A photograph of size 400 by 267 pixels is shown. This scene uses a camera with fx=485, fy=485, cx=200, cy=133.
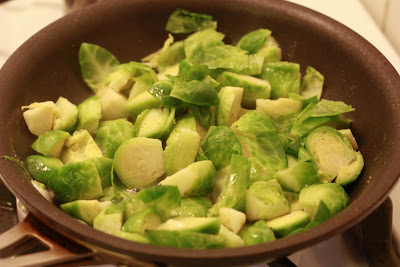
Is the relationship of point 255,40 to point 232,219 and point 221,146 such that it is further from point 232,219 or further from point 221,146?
point 232,219

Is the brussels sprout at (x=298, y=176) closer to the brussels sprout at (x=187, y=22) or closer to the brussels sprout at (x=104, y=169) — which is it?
the brussels sprout at (x=104, y=169)

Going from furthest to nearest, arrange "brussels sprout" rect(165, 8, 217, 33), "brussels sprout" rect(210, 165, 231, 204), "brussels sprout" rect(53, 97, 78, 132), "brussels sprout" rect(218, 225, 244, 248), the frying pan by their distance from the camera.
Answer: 1. "brussels sprout" rect(165, 8, 217, 33)
2. "brussels sprout" rect(53, 97, 78, 132)
3. "brussels sprout" rect(210, 165, 231, 204)
4. "brussels sprout" rect(218, 225, 244, 248)
5. the frying pan

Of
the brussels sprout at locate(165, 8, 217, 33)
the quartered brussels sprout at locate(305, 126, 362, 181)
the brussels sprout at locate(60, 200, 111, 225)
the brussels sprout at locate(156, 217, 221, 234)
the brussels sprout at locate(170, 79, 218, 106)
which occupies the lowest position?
the brussels sprout at locate(60, 200, 111, 225)

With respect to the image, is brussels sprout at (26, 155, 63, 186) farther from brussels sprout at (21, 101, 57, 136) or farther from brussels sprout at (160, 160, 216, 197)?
brussels sprout at (160, 160, 216, 197)

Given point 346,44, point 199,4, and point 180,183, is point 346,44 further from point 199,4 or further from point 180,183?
point 180,183

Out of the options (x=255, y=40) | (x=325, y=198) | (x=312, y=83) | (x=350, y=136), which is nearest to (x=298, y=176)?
(x=325, y=198)

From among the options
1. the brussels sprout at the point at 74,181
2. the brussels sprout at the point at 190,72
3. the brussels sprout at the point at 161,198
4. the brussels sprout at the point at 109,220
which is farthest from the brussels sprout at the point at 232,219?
the brussels sprout at the point at 190,72

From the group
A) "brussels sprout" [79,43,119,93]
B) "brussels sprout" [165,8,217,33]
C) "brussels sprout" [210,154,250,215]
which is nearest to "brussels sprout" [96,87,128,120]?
"brussels sprout" [79,43,119,93]

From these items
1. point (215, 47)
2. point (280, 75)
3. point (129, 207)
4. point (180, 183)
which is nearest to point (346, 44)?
point (280, 75)
